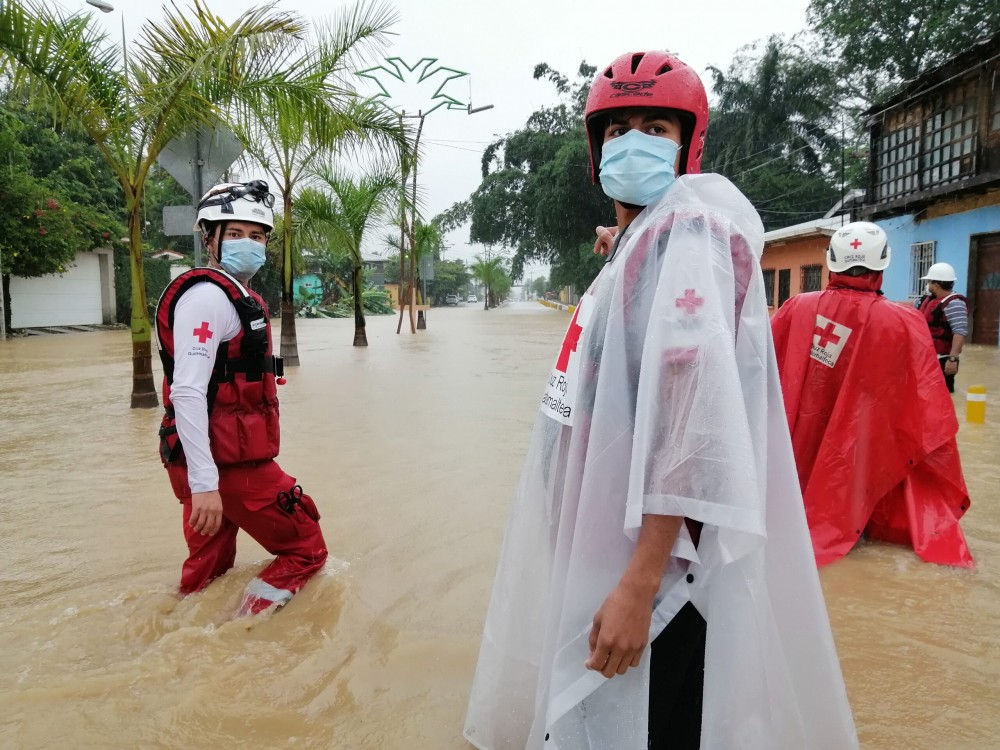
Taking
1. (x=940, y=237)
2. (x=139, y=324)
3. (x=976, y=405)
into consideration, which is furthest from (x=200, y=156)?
(x=940, y=237)

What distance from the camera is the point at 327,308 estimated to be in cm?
4159

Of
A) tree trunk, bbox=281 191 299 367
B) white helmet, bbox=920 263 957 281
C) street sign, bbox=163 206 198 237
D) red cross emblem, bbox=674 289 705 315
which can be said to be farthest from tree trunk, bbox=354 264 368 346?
red cross emblem, bbox=674 289 705 315

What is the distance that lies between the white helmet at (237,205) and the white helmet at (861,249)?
2.69 metres

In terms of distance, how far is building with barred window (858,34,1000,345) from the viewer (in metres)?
14.6

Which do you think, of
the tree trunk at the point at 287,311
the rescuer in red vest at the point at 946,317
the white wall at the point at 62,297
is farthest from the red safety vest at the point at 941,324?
the white wall at the point at 62,297

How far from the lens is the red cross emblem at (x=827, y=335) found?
378 cm

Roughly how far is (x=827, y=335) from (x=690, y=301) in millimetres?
2723

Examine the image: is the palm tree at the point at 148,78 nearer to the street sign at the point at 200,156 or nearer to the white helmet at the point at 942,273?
the street sign at the point at 200,156

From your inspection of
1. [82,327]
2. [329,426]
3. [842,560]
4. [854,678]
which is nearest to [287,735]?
[854,678]

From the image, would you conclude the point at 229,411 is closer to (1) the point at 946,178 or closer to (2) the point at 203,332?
(2) the point at 203,332

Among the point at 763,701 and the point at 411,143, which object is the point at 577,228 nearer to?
the point at 411,143

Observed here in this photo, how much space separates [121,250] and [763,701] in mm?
27404

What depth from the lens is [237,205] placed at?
2832 mm

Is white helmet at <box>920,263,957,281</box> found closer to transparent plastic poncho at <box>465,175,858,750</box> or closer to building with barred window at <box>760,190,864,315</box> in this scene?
transparent plastic poncho at <box>465,175,858,750</box>
